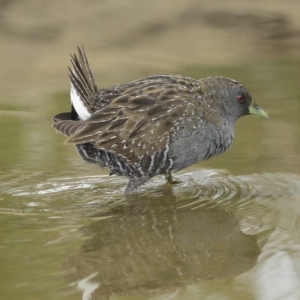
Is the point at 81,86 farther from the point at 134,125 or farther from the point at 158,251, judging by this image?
the point at 158,251

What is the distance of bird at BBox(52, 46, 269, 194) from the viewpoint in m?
5.64

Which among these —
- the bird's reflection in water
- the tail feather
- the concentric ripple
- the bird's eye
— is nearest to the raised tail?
the tail feather

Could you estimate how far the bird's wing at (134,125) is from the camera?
18.5ft

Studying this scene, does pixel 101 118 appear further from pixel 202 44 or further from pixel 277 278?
pixel 202 44

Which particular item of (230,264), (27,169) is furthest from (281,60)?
(230,264)

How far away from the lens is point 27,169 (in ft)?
20.6

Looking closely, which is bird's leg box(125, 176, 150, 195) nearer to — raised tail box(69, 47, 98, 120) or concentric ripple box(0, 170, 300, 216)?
concentric ripple box(0, 170, 300, 216)

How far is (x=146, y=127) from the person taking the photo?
566 centimetres

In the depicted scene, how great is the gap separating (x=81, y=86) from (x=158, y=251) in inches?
70.8

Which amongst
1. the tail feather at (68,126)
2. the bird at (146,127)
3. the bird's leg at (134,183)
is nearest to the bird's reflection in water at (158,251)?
the bird's leg at (134,183)

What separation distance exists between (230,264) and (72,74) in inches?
88.8

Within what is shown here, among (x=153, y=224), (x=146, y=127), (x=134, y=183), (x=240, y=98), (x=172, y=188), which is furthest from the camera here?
(x=240, y=98)

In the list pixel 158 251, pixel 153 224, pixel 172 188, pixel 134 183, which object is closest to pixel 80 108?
pixel 134 183

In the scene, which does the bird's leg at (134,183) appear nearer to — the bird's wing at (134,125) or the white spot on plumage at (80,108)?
the bird's wing at (134,125)
